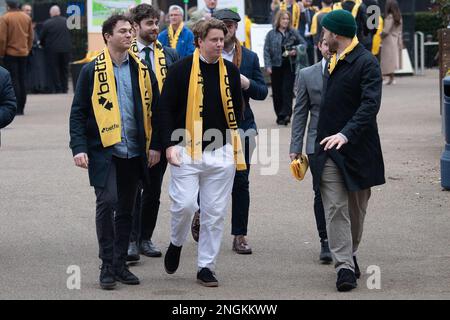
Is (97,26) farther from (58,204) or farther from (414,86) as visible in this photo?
(58,204)

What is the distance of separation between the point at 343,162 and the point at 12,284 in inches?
93.7

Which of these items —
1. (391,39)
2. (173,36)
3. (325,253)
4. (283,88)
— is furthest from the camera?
(391,39)

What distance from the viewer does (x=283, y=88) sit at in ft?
59.7

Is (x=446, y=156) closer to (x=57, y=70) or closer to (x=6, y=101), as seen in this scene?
(x=6, y=101)

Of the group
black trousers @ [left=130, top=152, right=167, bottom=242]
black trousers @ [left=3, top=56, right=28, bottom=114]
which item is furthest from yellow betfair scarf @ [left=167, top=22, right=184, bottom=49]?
black trousers @ [left=3, top=56, right=28, bottom=114]

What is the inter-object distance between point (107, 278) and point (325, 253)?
1.78 m

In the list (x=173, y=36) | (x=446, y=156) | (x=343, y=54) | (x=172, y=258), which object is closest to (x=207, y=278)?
(x=172, y=258)

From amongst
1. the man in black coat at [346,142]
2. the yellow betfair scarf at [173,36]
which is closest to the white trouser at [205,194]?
the man in black coat at [346,142]

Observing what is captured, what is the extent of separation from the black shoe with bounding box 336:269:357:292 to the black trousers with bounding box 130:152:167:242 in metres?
1.82

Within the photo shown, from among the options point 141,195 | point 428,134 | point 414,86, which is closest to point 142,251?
point 141,195

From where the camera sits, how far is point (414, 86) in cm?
2533

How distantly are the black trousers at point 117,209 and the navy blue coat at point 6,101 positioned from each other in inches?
44.8

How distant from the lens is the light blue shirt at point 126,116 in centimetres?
802

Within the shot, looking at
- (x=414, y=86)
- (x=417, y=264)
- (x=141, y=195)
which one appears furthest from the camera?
(x=414, y=86)
